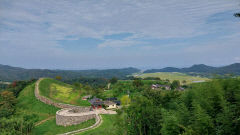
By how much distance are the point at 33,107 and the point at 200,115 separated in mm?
49386

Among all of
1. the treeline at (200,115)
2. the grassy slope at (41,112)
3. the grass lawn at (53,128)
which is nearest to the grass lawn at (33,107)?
the grassy slope at (41,112)

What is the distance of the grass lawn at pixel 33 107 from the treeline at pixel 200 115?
3242 cm

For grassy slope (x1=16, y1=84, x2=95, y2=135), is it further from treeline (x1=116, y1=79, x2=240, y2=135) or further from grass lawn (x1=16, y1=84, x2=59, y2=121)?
treeline (x1=116, y1=79, x2=240, y2=135)

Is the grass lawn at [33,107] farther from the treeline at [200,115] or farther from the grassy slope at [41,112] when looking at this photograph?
the treeline at [200,115]

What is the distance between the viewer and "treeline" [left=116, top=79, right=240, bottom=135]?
778 cm

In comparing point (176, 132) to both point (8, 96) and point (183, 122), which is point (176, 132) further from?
point (8, 96)

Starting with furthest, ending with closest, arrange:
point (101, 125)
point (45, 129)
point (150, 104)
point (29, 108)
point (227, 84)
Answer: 1. point (29, 108)
2. point (45, 129)
3. point (101, 125)
4. point (150, 104)
5. point (227, 84)

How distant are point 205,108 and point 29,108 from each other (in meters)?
49.9

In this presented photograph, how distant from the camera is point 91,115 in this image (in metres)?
29.9

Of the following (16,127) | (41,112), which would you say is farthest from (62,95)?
(16,127)

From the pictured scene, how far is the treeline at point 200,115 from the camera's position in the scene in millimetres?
7782

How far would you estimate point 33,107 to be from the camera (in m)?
45.0

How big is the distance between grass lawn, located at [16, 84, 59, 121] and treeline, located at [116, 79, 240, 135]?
32424 millimetres

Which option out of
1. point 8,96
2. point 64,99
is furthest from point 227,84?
point 8,96
